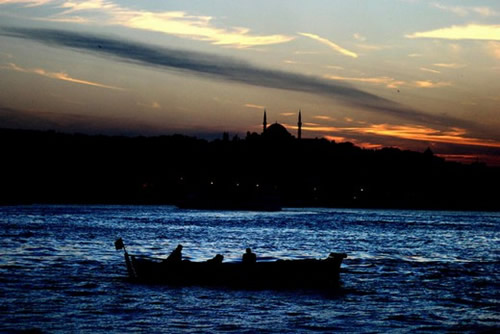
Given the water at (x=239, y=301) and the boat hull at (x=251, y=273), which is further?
the boat hull at (x=251, y=273)

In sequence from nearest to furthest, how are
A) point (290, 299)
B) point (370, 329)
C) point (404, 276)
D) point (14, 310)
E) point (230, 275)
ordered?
1. point (370, 329)
2. point (14, 310)
3. point (290, 299)
4. point (230, 275)
5. point (404, 276)

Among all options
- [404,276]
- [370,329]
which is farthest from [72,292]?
[404,276]

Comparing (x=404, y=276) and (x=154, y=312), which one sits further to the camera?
(x=404, y=276)

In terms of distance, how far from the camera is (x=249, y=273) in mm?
37344

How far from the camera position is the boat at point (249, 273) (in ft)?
123

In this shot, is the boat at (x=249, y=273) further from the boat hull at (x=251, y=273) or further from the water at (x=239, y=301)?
the water at (x=239, y=301)

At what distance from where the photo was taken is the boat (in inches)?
1470

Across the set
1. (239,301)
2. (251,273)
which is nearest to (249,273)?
(251,273)

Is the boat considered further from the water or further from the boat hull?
the water

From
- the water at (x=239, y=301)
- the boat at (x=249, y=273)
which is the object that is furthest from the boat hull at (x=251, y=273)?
the water at (x=239, y=301)

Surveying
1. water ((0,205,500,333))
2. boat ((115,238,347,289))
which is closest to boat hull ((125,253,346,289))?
boat ((115,238,347,289))

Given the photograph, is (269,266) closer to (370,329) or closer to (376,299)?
(376,299)

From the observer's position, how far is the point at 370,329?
92.1 ft

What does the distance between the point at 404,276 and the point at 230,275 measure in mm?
14627
